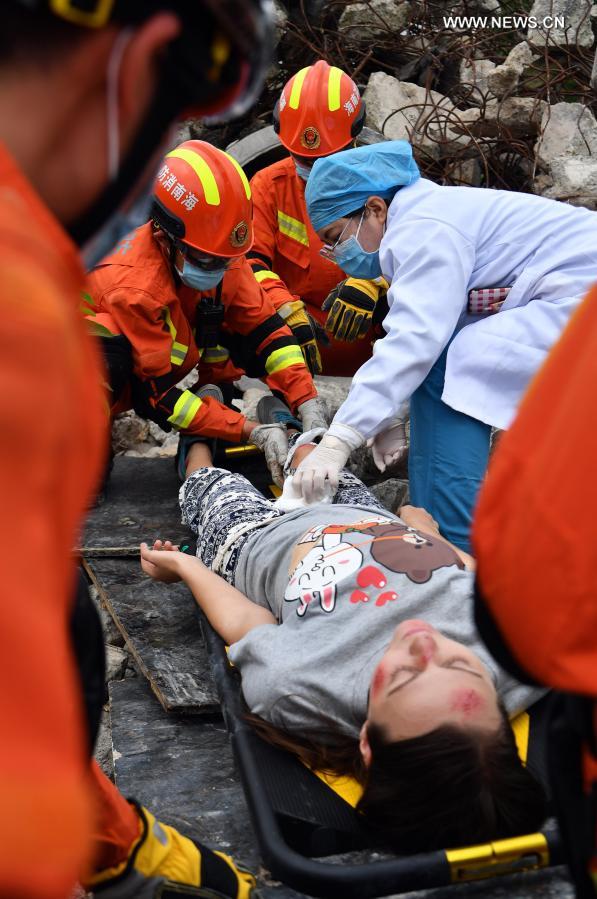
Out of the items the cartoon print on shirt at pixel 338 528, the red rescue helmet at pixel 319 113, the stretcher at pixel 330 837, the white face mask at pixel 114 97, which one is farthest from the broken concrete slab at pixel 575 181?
the white face mask at pixel 114 97

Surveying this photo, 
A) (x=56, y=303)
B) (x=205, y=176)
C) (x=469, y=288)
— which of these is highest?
(x=56, y=303)

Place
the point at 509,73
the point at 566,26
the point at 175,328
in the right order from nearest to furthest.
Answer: the point at 175,328, the point at 509,73, the point at 566,26

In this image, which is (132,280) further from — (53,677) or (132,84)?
(53,677)

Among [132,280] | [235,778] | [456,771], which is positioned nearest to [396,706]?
[456,771]

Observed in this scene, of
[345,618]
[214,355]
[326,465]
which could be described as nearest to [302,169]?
[214,355]

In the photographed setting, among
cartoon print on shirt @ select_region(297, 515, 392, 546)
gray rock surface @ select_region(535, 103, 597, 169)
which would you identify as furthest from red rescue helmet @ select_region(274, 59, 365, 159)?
cartoon print on shirt @ select_region(297, 515, 392, 546)

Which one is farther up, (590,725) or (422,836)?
(590,725)

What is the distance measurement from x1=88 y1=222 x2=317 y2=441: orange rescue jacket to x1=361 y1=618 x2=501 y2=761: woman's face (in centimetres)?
203

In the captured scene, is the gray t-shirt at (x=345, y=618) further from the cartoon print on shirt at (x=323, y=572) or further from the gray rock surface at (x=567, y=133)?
the gray rock surface at (x=567, y=133)

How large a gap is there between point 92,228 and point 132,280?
2.99 metres

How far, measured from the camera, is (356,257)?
3.39m

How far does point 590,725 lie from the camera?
99 centimetres

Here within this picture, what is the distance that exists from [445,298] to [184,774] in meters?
1.64

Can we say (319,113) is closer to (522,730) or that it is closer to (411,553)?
(411,553)
